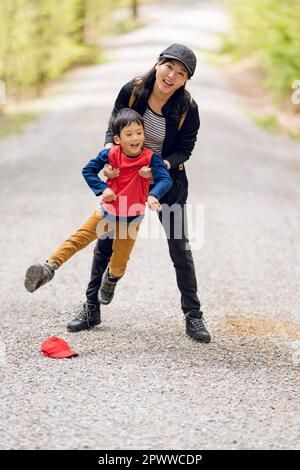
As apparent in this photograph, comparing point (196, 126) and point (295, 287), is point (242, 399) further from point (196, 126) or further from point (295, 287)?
point (295, 287)

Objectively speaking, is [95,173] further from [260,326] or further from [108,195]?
[260,326]

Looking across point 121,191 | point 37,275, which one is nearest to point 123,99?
point 121,191

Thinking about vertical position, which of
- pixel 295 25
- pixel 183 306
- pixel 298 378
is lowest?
pixel 298 378

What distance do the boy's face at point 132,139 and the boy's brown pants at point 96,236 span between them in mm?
433

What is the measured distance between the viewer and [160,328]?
512 cm

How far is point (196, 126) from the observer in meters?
4.43

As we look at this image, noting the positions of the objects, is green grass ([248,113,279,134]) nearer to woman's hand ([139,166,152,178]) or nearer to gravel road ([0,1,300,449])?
gravel road ([0,1,300,449])

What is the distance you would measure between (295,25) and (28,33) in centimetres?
802

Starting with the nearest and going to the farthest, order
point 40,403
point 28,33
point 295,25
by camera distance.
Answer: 1. point 40,403
2. point 295,25
3. point 28,33

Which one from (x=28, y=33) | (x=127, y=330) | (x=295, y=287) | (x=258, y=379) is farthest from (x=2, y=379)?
(x=28, y=33)

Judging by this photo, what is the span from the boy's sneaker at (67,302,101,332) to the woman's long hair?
1.42 metres

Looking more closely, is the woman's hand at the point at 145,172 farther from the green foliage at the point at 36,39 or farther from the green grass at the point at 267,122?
the green foliage at the point at 36,39

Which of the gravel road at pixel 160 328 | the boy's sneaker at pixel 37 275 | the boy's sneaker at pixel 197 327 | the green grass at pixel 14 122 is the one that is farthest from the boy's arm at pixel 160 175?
the green grass at pixel 14 122

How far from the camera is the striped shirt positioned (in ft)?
14.2
